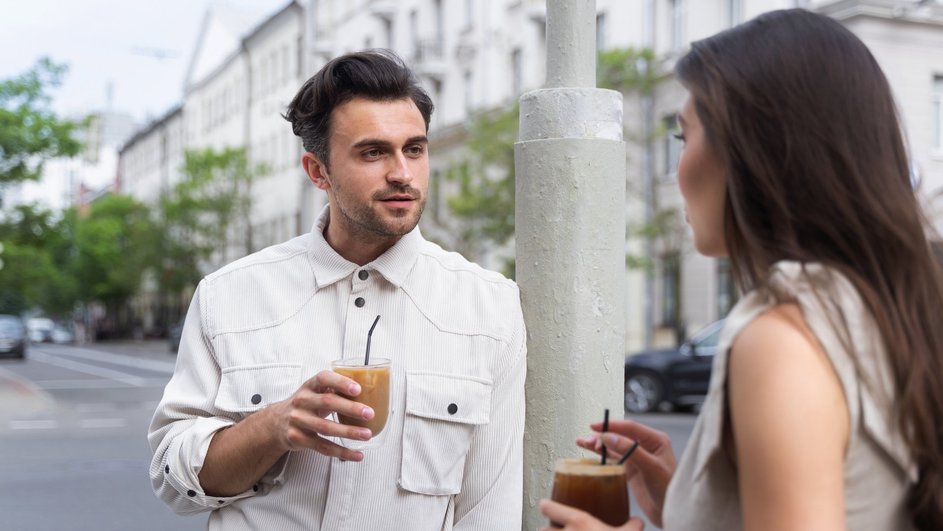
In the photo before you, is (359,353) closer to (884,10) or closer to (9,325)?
(884,10)

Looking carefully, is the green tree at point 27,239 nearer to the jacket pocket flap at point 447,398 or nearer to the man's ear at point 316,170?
the man's ear at point 316,170

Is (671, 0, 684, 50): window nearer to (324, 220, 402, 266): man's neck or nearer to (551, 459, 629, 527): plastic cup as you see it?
(324, 220, 402, 266): man's neck

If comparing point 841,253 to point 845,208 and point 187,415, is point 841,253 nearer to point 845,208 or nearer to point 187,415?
point 845,208

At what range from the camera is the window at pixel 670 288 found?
84.9 feet

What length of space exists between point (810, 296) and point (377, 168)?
1469 mm

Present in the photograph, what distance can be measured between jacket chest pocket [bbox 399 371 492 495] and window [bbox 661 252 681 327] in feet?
76.9

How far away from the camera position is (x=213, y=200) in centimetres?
4694

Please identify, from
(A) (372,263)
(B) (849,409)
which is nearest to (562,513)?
(B) (849,409)

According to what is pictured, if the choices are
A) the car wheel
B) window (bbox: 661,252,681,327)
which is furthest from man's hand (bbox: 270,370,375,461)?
window (bbox: 661,252,681,327)

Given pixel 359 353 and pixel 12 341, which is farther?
pixel 12 341

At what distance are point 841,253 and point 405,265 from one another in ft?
4.53

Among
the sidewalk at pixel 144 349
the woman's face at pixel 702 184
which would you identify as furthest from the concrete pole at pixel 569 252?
the sidewalk at pixel 144 349


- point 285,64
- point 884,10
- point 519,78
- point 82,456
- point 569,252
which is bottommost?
point 82,456

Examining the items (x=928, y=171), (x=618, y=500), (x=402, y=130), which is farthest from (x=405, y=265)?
(x=928, y=171)
